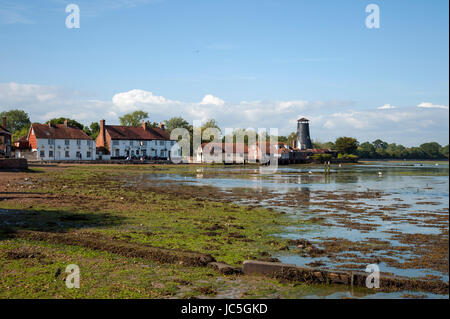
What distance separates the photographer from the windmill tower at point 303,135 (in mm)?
180250

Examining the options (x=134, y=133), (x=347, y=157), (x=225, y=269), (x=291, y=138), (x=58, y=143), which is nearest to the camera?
(x=225, y=269)

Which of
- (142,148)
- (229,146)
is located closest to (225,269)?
(142,148)

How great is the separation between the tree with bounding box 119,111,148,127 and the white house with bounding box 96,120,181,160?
3173 centimetres

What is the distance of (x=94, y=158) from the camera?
11244 cm

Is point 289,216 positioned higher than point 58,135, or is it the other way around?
point 58,135

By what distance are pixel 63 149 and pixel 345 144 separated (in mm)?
119062

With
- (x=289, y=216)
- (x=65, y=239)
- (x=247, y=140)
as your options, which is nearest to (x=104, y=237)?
(x=65, y=239)

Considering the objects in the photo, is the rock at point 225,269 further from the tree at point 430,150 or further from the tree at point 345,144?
the tree at point 345,144

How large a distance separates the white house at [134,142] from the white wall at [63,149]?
5165mm

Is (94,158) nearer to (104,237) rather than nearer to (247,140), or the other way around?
A: (247,140)

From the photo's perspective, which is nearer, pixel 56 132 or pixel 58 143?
pixel 58 143

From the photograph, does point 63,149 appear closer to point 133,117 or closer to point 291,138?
point 133,117

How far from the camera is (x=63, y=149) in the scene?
106062mm
